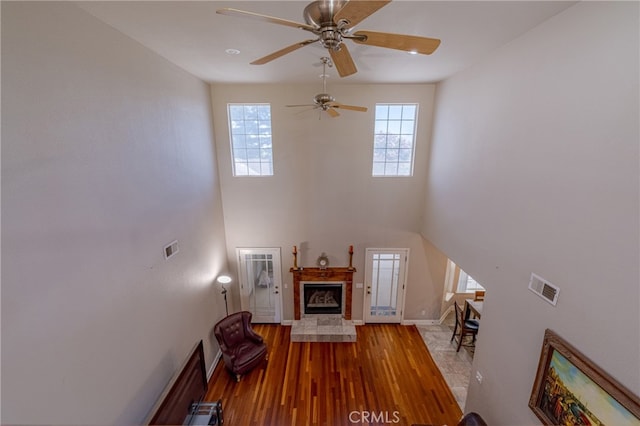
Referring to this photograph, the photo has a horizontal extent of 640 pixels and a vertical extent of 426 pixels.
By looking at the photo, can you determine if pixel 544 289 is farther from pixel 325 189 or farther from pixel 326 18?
pixel 325 189

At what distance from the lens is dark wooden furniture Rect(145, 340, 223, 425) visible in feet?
8.84

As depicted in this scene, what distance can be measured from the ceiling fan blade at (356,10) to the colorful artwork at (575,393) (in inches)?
115

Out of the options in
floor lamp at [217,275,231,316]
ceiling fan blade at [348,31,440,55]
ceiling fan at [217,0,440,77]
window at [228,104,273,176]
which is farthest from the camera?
window at [228,104,273,176]

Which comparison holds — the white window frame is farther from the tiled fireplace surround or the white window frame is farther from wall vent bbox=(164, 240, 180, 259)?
wall vent bbox=(164, 240, 180, 259)

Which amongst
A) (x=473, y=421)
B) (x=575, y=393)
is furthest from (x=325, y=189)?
(x=575, y=393)

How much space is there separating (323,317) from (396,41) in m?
5.64

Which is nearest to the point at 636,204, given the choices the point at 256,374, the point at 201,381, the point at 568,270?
the point at 568,270

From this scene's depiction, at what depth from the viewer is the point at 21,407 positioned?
163 cm

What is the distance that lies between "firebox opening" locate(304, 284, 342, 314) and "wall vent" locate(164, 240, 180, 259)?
3.24 meters

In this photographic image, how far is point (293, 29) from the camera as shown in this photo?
8.34 feet

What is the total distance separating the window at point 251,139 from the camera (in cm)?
505

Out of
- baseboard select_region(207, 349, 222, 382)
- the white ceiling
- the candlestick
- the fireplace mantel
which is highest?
the white ceiling

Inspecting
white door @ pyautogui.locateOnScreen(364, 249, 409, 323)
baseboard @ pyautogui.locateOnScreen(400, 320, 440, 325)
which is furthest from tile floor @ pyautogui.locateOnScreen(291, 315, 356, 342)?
baseboard @ pyautogui.locateOnScreen(400, 320, 440, 325)

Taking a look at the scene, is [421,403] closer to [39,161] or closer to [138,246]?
[138,246]
